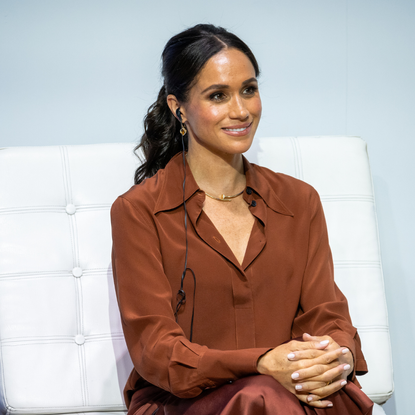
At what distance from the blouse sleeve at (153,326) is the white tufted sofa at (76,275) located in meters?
0.28

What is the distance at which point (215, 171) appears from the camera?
161 centimetres

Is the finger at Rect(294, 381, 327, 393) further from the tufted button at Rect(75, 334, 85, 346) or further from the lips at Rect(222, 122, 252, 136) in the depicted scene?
the tufted button at Rect(75, 334, 85, 346)

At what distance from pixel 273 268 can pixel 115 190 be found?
0.57 meters

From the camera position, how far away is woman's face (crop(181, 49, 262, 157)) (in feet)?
4.89

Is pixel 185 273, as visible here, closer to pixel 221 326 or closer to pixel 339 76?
pixel 221 326

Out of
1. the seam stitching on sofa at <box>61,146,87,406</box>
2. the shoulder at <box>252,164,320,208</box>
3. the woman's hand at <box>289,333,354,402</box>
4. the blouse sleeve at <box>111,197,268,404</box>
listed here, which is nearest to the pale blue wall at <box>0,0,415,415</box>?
the seam stitching on sofa at <box>61,146,87,406</box>

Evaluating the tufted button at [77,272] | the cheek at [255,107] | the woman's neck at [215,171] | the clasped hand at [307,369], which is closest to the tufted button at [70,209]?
the tufted button at [77,272]

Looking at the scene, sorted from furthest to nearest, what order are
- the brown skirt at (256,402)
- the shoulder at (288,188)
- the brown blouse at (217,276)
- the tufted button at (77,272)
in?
the tufted button at (77,272) < the shoulder at (288,188) < the brown blouse at (217,276) < the brown skirt at (256,402)

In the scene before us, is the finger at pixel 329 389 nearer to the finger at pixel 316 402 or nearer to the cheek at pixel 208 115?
the finger at pixel 316 402

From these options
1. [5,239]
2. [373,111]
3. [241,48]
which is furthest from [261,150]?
[5,239]

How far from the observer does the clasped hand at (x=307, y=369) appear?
4.08 ft

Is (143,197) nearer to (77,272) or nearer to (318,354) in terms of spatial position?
(77,272)

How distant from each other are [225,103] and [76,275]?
0.69 metres

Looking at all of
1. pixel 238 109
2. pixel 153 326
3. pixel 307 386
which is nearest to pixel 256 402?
pixel 307 386
